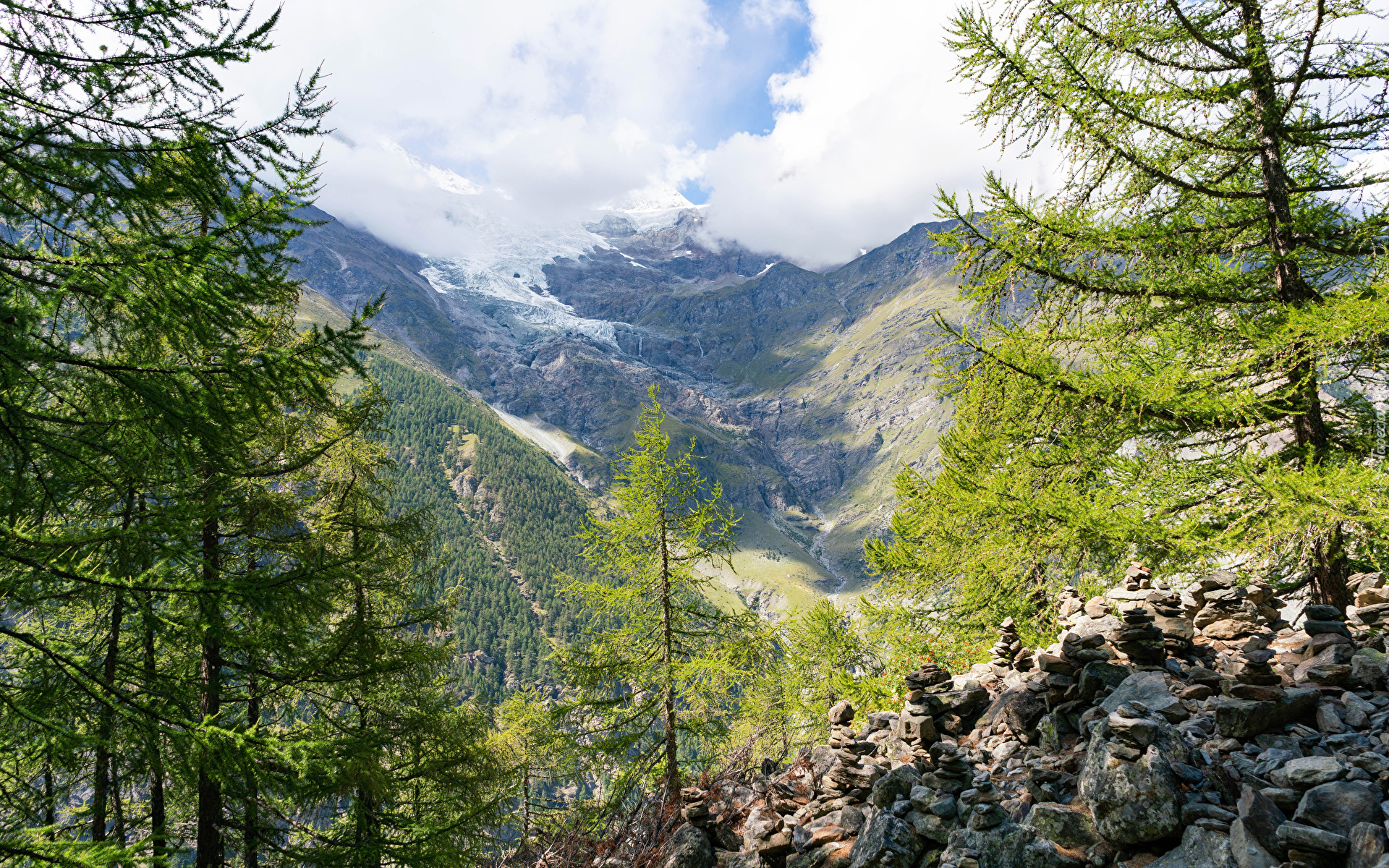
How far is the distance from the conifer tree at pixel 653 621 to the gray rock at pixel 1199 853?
8015 millimetres

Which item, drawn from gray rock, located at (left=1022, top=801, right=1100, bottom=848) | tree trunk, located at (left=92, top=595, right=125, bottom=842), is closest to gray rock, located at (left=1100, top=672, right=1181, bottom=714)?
gray rock, located at (left=1022, top=801, right=1100, bottom=848)

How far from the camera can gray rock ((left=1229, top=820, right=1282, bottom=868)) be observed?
2.89 metres

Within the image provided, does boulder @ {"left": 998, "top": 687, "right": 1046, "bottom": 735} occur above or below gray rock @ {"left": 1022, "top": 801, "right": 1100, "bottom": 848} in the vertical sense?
above

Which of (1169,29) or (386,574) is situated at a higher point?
(1169,29)

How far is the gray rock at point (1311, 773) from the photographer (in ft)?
10.3

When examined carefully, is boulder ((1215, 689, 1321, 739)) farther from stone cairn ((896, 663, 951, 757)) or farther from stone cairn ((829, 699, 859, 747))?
stone cairn ((829, 699, 859, 747))

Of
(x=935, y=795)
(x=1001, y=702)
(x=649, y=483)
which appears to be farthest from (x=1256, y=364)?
(x=649, y=483)

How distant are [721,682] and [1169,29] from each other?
1108 centimetres

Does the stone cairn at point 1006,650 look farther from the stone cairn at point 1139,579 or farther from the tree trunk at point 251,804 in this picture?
the tree trunk at point 251,804

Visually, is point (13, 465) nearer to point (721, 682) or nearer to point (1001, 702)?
point (1001, 702)

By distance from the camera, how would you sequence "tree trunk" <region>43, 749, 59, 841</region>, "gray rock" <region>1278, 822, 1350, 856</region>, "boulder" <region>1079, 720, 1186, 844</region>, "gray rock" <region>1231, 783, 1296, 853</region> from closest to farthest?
1. "gray rock" <region>1278, 822, 1350, 856</region>
2. "gray rock" <region>1231, 783, 1296, 853</region>
3. "boulder" <region>1079, 720, 1186, 844</region>
4. "tree trunk" <region>43, 749, 59, 841</region>

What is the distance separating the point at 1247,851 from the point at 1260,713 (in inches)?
53.0

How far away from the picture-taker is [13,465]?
4391mm

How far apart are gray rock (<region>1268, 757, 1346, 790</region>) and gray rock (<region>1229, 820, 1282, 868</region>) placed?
50 centimetres
